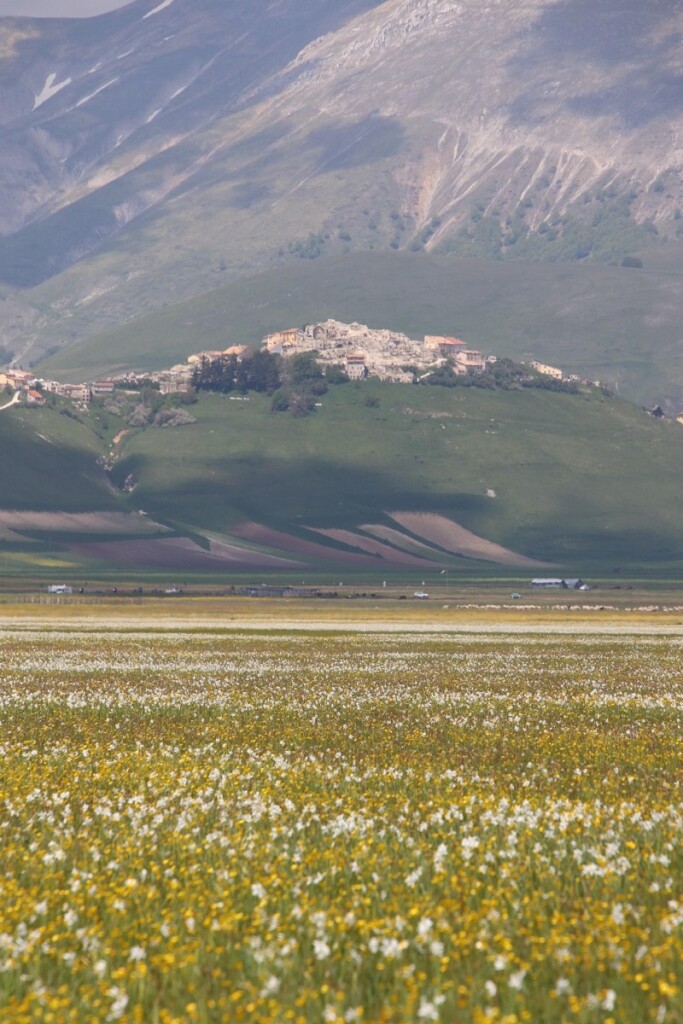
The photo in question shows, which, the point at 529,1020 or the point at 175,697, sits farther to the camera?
the point at 175,697

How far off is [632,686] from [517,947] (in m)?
31.6

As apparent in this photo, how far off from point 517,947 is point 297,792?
900 cm

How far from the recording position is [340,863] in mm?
16203

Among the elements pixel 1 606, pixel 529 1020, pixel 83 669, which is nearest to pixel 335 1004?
pixel 529 1020

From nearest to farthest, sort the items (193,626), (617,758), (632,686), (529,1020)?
(529,1020), (617,758), (632,686), (193,626)

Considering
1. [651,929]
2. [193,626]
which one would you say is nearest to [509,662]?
[651,929]

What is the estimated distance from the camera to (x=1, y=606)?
484 feet

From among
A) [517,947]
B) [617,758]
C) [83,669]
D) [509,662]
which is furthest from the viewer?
[509,662]

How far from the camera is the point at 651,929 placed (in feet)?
43.2

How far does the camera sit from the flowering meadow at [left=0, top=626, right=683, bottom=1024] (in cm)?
1174

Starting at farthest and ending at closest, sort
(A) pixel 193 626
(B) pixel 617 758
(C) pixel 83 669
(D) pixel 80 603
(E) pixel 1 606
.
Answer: (D) pixel 80 603 → (E) pixel 1 606 → (A) pixel 193 626 → (C) pixel 83 669 → (B) pixel 617 758

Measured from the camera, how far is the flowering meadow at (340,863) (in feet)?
38.5

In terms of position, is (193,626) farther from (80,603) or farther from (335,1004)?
(335,1004)

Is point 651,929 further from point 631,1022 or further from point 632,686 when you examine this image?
point 632,686
